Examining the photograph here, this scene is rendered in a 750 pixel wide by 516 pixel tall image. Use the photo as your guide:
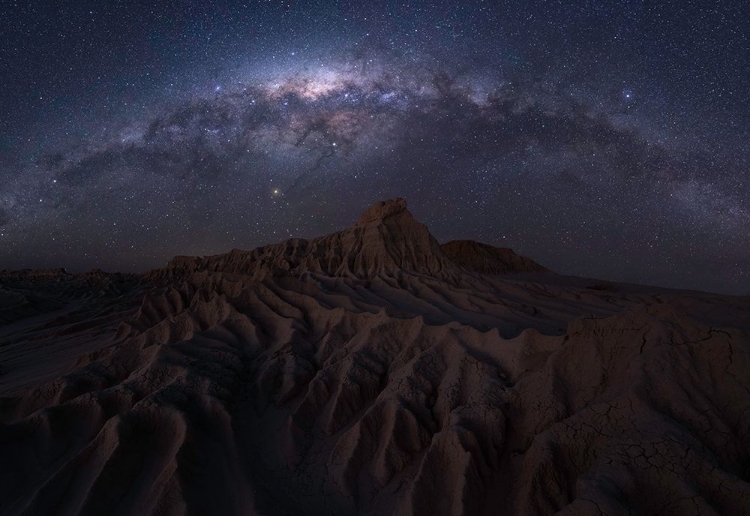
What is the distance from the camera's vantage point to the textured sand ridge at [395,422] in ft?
15.1

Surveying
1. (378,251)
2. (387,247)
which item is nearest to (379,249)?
(378,251)

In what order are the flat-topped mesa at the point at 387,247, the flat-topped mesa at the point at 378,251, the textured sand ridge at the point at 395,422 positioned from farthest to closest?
the flat-topped mesa at the point at 387,247, the flat-topped mesa at the point at 378,251, the textured sand ridge at the point at 395,422

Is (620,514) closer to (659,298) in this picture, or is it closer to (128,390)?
(128,390)

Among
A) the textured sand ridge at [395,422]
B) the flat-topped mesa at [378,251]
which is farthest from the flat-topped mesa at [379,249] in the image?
the textured sand ridge at [395,422]

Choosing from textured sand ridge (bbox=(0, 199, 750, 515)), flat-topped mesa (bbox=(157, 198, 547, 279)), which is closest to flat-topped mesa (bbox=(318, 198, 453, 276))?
flat-topped mesa (bbox=(157, 198, 547, 279))

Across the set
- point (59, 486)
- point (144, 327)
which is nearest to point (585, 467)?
point (59, 486)

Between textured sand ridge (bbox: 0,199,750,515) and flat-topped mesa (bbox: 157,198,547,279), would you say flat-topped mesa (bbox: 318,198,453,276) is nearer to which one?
flat-topped mesa (bbox: 157,198,547,279)

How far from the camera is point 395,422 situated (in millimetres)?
6559

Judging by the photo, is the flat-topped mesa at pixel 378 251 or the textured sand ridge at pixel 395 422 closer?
the textured sand ridge at pixel 395 422

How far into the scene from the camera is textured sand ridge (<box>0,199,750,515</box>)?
4598mm

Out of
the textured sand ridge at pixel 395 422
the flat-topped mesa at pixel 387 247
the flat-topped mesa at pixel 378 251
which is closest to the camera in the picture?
the textured sand ridge at pixel 395 422

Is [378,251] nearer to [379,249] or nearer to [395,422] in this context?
[379,249]

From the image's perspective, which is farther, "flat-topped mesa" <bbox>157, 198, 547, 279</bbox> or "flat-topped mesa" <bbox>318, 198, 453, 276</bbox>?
"flat-topped mesa" <bbox>318, 198, 453, 276</bbox>

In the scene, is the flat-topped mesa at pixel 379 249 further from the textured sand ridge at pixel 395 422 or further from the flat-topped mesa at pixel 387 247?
the textured sand ridge at pixel 395 422
